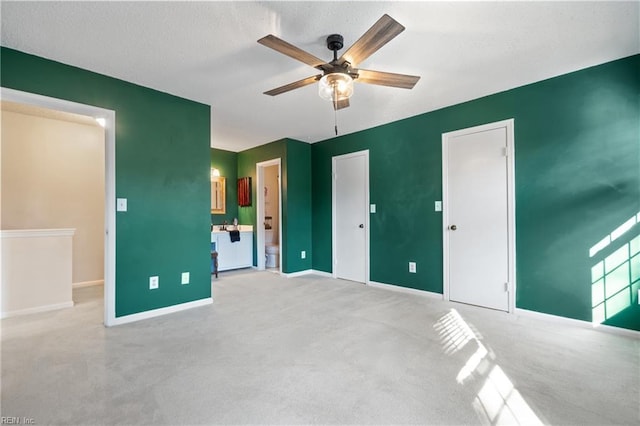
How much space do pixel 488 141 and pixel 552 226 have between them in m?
1.09

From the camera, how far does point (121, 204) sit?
2.82 metres

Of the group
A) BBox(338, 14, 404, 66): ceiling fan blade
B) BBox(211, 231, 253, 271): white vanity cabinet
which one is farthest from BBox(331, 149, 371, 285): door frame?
BBox(338, 14, 404, 66): ceiling fan blade

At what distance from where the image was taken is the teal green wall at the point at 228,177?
18.7 feet

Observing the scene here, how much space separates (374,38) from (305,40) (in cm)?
69

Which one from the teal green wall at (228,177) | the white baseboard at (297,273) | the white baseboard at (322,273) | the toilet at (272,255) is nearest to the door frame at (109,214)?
the white baseboard at (297,273)

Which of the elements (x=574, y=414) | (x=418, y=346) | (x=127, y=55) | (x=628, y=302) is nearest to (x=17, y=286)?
(x=127, y=55)

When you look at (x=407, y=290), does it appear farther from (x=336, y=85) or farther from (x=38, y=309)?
(x=38, y=309)

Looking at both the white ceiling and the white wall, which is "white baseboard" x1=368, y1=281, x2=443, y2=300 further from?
the white wall

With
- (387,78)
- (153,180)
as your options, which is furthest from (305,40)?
(153,180)

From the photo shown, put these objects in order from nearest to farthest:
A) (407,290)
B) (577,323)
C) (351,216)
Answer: (577,323), (407,290), (351,216)

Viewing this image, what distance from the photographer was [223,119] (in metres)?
3.93

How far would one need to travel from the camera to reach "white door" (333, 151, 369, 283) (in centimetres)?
445

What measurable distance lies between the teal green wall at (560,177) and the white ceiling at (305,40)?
21 cm

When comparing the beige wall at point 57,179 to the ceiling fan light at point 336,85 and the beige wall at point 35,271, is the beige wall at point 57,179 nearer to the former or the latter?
the beige wall at point 35,271
